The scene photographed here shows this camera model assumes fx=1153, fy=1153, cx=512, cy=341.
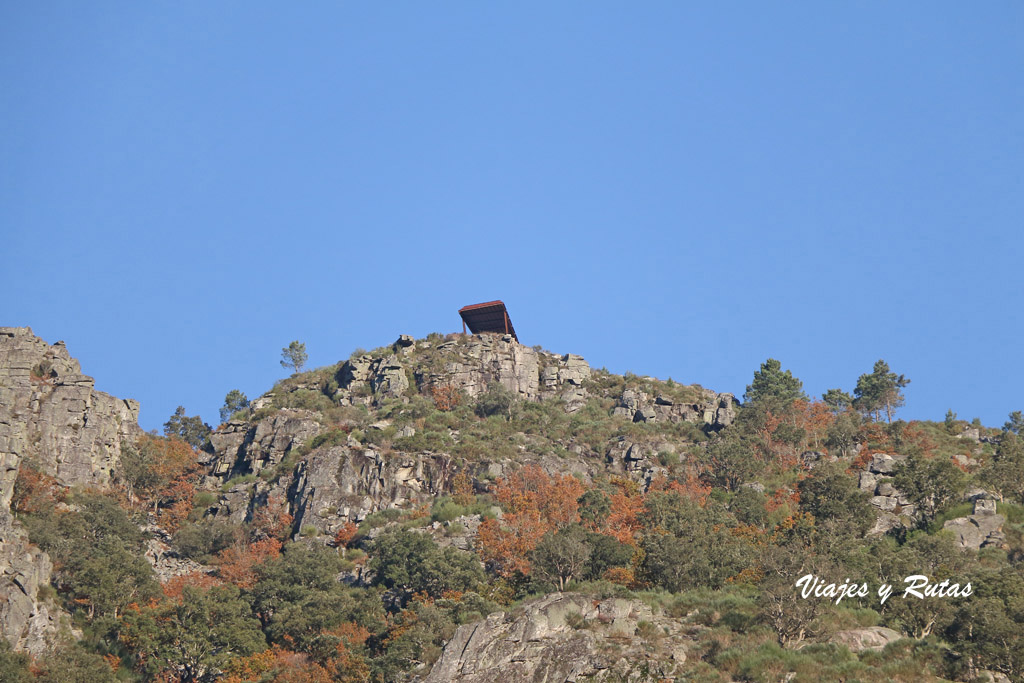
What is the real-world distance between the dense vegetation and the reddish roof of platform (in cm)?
2150

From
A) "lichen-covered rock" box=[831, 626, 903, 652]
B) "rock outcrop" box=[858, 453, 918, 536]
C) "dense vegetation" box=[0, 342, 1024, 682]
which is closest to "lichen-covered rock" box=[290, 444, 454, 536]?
"dense vegetation" box=[0, 342, 1024, 682]

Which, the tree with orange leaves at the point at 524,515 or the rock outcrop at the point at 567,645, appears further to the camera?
the tree with orange leaves at the point at 524,515

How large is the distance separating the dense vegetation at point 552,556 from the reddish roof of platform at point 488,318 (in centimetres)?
2150

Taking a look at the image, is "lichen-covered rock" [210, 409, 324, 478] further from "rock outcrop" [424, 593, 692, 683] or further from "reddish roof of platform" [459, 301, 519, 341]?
"rock outcrop" [424, 593, 692, 683]

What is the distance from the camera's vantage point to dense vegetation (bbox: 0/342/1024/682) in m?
65.7

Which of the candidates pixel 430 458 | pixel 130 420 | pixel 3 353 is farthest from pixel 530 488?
pixel 3 353

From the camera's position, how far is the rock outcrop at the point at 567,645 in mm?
64688

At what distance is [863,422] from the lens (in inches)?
5015

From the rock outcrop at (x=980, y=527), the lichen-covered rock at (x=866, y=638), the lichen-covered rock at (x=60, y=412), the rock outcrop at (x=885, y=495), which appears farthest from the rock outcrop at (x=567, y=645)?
the lichen-covered rock at (x=60, y=412)

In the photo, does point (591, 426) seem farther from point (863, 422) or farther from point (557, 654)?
point (557, 654)

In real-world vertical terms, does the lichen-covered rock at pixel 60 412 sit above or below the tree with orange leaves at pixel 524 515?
above

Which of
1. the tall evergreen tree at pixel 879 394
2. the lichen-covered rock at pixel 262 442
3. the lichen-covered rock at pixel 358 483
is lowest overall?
the lichen-covered rock at pixel 358 483

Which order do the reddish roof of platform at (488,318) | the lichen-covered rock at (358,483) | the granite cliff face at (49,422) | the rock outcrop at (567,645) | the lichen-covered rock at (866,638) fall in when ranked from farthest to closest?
the reddish roof of platform at (488,318) → the lichen-covered rock at (358,483) → the granite cliff face at (49,422) → the rock outcrop at (567,645) → the lichen-covered rock at (866,638)

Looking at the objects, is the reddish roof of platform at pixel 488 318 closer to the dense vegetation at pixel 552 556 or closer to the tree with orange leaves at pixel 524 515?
the dense vegetation at pixel 552 556
